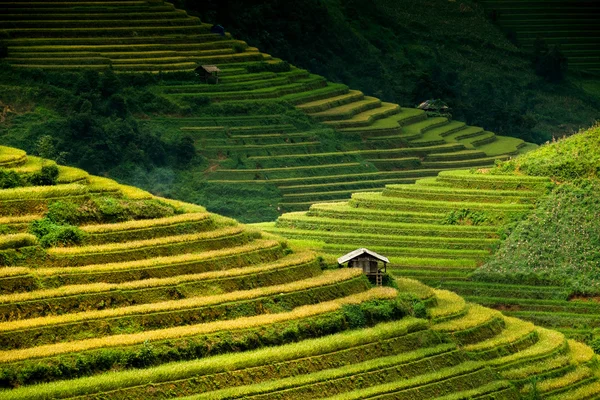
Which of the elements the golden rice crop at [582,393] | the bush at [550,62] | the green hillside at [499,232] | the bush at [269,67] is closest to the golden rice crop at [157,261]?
the golden rice crop at [582,393]

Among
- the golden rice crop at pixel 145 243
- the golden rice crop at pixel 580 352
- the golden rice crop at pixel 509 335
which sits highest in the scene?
the golden rice crop at pixel 145 243

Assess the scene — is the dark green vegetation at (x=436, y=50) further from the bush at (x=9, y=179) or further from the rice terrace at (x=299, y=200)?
the bush at (x=9, y=179)

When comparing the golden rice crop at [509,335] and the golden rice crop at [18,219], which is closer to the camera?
the golden rice crop at [18,219]

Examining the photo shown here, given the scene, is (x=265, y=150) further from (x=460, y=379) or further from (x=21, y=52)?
(x=460, y=379)

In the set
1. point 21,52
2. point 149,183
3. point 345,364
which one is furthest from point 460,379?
point 21,52

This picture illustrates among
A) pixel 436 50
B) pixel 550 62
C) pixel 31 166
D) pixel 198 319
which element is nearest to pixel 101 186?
pixel 31 166

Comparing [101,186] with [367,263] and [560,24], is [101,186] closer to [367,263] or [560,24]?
[367,263]
